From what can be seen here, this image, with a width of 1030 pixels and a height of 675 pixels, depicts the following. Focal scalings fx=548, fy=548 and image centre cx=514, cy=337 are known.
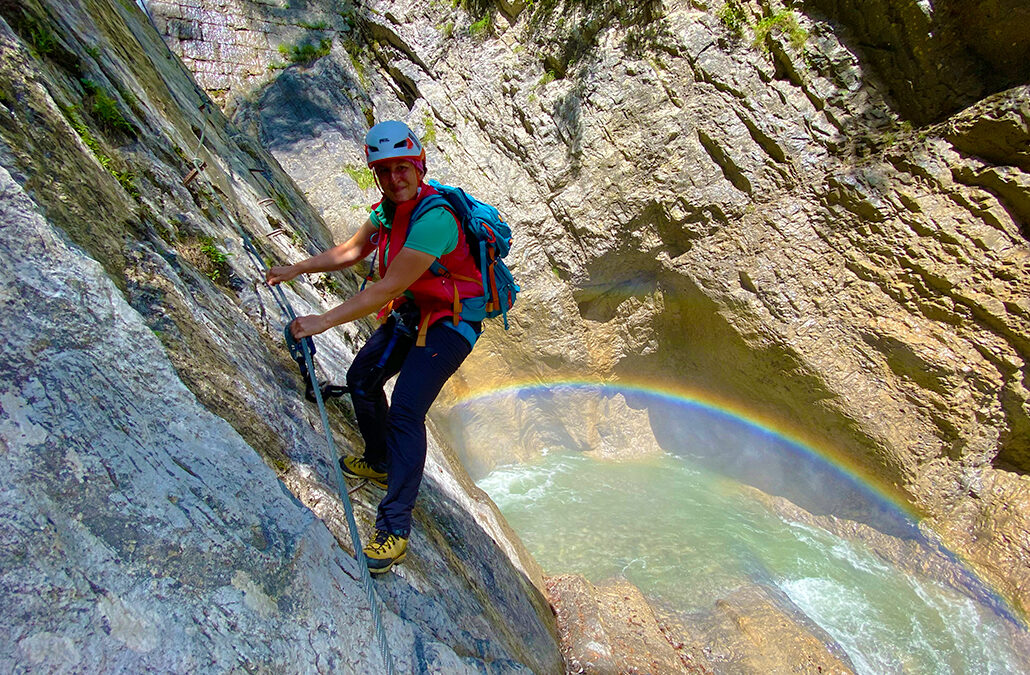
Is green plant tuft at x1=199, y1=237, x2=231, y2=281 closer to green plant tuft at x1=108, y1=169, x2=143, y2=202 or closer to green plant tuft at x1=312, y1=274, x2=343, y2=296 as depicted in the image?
green plant tuft at x1=108, y1=169, x2=143, y2=202

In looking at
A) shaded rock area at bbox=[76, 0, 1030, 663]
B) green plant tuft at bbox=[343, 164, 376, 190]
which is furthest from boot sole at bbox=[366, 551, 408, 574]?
green plant tuft at bbox=[343, 164, 376, 190]

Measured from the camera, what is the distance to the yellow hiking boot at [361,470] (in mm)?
2877

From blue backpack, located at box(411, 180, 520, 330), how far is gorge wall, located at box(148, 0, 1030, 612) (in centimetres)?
584

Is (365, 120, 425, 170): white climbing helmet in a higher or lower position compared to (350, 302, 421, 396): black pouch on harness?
higher

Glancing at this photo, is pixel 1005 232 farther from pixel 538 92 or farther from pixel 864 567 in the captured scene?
pixel 538 92

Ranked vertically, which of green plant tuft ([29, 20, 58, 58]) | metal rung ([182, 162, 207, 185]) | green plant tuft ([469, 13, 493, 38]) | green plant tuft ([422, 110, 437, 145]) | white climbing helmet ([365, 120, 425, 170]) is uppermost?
green plant tuft ([469, 13, 493, 38])

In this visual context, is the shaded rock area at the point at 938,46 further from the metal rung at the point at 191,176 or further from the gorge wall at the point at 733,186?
the metal rung at the point at 191,176

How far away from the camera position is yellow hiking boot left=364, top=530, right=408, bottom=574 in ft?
8.22

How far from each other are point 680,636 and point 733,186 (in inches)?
228

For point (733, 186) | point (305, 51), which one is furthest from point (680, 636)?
point (305, 51)

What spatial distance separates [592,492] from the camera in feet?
28.4

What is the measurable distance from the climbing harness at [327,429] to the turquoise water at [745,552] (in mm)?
4500

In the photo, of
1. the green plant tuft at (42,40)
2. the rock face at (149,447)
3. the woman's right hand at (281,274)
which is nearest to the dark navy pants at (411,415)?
the rock face at (149,447)

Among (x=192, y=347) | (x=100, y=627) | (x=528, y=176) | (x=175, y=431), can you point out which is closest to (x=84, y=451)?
(x=175, y=431)
